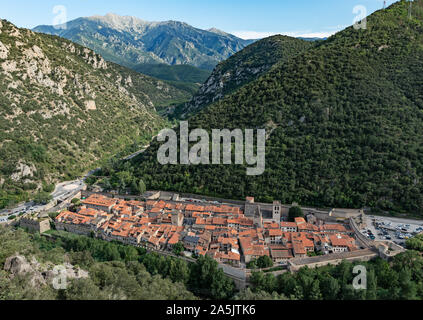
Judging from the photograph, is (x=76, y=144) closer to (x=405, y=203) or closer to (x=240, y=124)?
(x=240, y=124)

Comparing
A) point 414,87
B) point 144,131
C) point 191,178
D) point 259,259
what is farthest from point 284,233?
point 144,131

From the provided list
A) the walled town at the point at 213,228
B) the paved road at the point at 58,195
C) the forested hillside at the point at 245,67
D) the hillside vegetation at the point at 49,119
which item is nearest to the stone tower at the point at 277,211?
the walled town at the point at 213,228

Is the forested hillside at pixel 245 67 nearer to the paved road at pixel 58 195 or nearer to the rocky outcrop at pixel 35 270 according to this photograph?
the paved road at pixel 58 195

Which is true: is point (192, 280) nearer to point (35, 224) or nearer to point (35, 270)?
point (35, 270)

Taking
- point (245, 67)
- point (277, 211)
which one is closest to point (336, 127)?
point (277, 211)

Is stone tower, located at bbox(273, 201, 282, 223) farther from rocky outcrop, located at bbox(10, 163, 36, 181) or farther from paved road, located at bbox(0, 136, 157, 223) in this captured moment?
rocky outcrop, located at bbox(10, 163, 36, 181)
